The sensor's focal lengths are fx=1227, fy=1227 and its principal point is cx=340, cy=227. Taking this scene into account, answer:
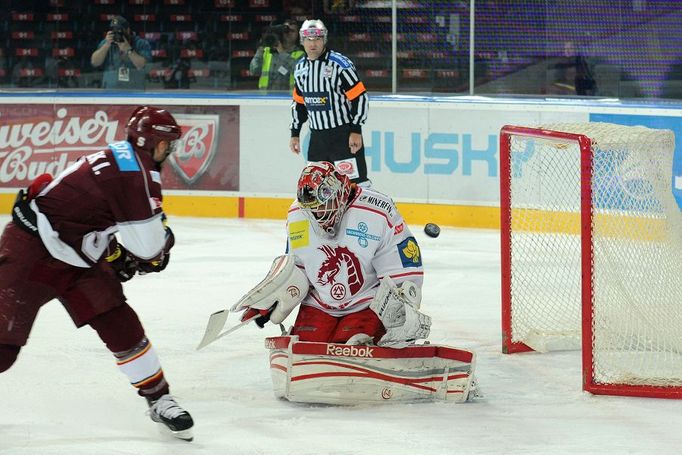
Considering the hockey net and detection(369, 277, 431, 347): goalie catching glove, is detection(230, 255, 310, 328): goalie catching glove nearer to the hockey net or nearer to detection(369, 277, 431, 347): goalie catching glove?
detection(369, 277, 431, 347): goalie catching glove

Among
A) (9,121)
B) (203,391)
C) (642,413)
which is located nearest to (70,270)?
(203,391)

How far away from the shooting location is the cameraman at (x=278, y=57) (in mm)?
8859

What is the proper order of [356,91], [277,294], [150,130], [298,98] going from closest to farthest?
[150,130] → [277,294] → [356,91] → [298,98]

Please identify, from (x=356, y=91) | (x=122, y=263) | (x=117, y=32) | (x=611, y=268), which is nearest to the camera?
(x=122, y=263)

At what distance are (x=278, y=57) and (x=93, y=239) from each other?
5.59 meters

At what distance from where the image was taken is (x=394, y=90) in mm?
8570

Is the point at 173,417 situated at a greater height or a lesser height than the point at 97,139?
lesser

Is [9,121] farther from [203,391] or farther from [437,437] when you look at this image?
[437,437]

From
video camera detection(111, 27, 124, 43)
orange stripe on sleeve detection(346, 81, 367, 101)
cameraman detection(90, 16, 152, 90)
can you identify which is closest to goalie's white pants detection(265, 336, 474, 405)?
orange stripe on sleeve detection(346, 81, 367, 101)

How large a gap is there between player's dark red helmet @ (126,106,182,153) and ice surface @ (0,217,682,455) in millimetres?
882

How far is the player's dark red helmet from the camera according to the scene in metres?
3.45

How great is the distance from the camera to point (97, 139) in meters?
8.88

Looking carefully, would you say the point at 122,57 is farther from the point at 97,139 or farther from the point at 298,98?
the point at 298,98

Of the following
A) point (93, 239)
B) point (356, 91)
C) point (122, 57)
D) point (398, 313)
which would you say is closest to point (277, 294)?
point (398, 313)
